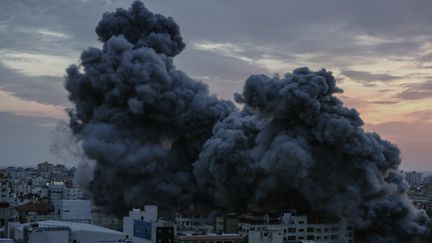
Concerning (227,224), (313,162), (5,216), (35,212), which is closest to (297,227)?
(313,162)

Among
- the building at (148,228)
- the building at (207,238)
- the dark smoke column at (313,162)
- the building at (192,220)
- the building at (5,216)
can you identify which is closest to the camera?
the building at (207,238)

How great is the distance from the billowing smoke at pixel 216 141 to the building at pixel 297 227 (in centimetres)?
85

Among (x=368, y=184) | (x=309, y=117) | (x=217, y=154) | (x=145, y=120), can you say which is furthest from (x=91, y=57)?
(x=368, y=184)

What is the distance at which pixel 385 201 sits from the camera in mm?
49938

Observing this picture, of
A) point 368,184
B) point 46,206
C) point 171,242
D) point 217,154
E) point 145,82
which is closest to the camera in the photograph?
point 171,242

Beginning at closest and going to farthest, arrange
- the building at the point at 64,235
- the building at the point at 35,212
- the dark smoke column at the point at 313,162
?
the building at the point at 64,235 < the dark smoke column at the point at 313,162 < the building at the point at 35,212

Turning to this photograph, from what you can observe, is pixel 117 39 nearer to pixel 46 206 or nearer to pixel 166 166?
pixel 166 166

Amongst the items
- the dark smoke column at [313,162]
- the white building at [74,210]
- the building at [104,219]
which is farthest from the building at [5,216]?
the dark smoke column at [313,162]

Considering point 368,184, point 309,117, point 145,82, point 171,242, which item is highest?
point 145,82

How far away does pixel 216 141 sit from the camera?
54156 mm

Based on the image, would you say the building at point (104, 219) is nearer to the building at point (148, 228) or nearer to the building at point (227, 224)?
the building at point (227, 224)

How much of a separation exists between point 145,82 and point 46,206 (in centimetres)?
1762

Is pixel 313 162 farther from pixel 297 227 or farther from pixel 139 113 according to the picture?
pixel 139 113

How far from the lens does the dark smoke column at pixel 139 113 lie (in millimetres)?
58812
